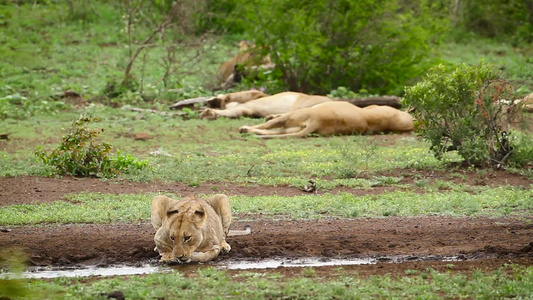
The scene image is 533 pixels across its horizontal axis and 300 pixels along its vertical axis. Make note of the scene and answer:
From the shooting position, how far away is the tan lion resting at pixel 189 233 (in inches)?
293

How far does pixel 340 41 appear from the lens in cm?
2264

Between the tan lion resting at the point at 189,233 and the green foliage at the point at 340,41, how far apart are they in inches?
558

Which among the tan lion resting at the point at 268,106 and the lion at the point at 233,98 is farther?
the lion at the point at 233,98

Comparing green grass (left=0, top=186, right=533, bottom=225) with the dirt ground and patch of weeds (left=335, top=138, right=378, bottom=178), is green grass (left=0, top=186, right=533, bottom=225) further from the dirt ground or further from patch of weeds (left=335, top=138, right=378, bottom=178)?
patch of weeds (left=335, top=138, right=378, bottom=178)

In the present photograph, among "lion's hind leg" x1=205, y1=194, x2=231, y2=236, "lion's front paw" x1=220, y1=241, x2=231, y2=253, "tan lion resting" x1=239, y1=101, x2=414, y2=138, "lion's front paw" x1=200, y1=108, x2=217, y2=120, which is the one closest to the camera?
"lion's front paw" x1=220, y1=241, x2=231, y2=253

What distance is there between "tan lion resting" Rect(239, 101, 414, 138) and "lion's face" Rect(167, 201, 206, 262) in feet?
33.1

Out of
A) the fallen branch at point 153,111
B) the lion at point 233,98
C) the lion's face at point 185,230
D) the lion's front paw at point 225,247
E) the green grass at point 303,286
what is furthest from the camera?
the lion at point 233,98

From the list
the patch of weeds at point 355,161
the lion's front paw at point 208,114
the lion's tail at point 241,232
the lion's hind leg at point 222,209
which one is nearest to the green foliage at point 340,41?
the lion's front paw at point 208,114

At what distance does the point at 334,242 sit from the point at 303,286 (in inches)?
76.6

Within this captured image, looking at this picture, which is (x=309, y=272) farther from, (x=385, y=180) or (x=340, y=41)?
(x=340, y=41)

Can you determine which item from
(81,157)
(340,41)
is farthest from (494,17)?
(81,157)

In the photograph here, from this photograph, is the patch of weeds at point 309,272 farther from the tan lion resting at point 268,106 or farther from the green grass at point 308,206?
the tan lion resting at point 268,106

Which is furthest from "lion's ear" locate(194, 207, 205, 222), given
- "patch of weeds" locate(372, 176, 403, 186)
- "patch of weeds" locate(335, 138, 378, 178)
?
"patch of weeds" locate(335, 138, 378, 178)

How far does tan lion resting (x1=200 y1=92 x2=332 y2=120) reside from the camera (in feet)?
64.2
